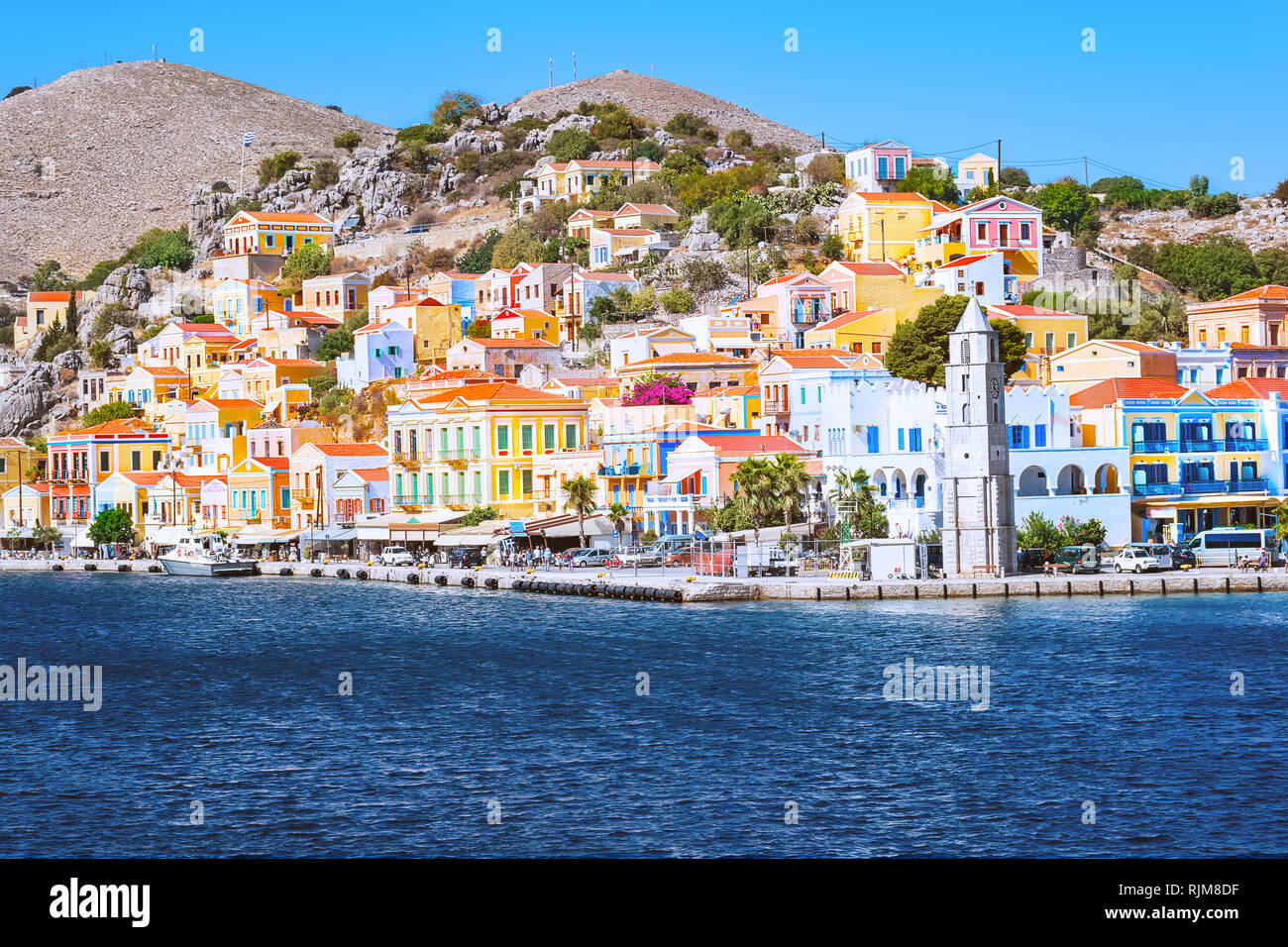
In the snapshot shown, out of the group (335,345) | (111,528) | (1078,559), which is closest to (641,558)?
(1078,559)

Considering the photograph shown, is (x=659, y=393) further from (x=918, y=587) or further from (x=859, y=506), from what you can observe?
(x=918, y=587)

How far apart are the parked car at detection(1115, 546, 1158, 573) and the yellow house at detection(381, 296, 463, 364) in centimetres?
5538

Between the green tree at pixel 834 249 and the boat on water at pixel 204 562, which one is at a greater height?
the green tree at pixel 834 249

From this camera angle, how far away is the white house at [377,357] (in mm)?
97812

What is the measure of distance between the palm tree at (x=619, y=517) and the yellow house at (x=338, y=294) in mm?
53328

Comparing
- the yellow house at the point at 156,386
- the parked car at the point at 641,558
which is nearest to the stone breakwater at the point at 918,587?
the parked car at the point at 641,558

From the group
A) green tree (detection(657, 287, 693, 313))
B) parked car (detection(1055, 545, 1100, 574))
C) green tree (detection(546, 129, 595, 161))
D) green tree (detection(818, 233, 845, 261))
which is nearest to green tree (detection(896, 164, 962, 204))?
green tree (detection(818, 233, 845, 261))

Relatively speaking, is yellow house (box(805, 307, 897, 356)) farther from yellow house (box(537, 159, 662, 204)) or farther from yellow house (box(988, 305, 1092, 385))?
yellow house (box(537, 159, 662, 204))

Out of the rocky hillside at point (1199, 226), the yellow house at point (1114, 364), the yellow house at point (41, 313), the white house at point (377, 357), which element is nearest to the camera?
the yellow house at point (1114, 364)

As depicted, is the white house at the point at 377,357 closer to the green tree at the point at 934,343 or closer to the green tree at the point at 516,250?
the green tree at the point at 516,250

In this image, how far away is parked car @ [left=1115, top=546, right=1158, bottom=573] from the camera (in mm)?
53188

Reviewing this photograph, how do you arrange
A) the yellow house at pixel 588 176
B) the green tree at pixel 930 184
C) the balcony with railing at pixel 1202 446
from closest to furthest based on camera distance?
1. the balcony with railing at pixel 1202 446
2. the green tree at pixel 930 184
3. the yellow house at pixel 588 176

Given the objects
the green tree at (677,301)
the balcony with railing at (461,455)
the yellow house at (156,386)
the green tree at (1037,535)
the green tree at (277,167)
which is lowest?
the green tree at (1037,535)
